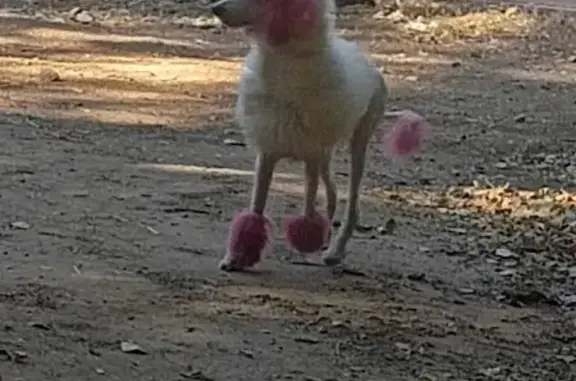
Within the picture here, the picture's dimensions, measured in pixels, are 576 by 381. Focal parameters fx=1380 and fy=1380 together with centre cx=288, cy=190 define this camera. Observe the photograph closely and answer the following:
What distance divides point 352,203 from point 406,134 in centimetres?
36

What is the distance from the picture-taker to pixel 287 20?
501 centimetres

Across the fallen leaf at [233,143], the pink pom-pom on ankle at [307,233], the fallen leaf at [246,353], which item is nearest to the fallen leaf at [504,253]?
the pink pom-pom on ankle at [307,233]

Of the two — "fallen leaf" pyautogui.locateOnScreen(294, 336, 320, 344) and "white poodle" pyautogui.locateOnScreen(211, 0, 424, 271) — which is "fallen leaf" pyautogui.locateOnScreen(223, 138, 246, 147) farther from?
"fallen leaf" pyautogui.locateOnScreen(294, 336, 320, 344)

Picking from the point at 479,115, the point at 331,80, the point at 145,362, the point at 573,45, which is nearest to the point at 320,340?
the point at 145,362

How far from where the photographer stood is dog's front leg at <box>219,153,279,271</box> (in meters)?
5.31

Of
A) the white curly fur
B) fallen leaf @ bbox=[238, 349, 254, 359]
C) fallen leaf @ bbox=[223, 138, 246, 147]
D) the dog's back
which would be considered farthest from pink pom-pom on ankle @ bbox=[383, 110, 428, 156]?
fallen leaf @ bbox=[223, 138, 246, 147]

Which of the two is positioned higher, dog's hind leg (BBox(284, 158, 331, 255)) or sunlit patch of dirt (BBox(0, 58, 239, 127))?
dog's hind leg (BBox(284, 158, 331, 255))

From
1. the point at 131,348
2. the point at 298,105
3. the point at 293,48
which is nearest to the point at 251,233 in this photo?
the point at 298,105

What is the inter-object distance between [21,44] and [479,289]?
7.46m

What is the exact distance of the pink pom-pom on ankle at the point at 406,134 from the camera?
5.62 meters

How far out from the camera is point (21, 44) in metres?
12.1

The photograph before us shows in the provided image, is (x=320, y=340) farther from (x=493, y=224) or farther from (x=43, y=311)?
(x=493, y=224)

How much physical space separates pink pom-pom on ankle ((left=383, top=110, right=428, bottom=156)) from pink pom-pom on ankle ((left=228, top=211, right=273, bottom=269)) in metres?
0.70

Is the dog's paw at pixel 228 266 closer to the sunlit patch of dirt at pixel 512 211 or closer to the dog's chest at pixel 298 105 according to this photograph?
the dog's chest at pixel 298 105
